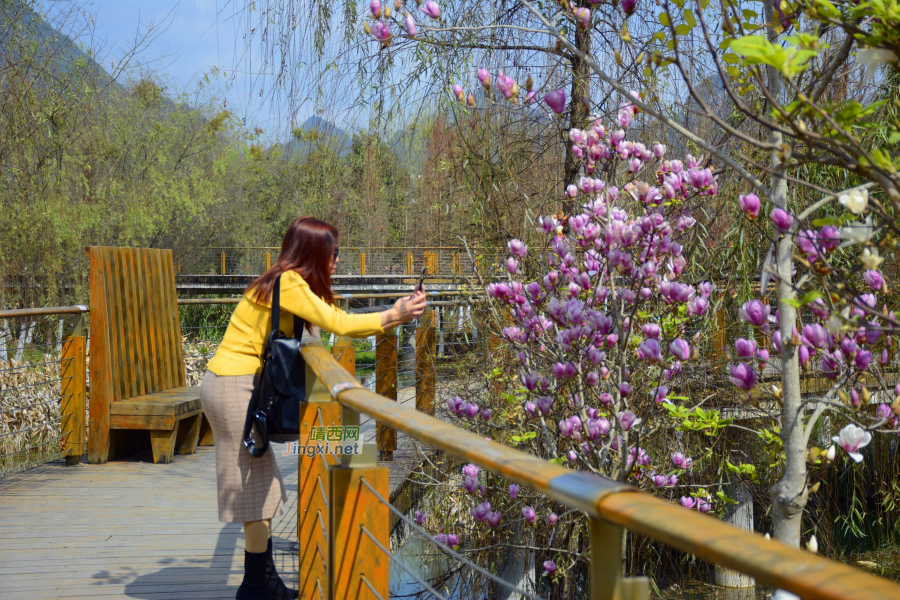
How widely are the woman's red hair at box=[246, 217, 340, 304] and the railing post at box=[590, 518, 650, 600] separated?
1903mm

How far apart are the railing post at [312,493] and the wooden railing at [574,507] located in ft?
0.11

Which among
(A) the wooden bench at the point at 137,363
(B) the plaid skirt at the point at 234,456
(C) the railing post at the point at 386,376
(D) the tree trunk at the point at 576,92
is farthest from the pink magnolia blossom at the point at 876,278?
(A) the wooden bench at the point at 137,363

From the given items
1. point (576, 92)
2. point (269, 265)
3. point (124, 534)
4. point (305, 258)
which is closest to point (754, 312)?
point (305, 258)

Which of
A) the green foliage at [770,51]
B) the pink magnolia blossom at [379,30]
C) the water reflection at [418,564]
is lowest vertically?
the water reflection at [418,564]

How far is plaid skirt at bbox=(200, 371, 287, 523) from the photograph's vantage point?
249cm

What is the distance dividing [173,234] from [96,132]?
512 cm

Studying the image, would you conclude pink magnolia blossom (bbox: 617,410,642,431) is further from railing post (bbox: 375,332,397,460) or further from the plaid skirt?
railing post (bbox: 375,332,397,460)

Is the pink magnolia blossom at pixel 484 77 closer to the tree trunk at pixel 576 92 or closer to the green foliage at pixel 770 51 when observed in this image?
the tree trunk at pixel 576 92

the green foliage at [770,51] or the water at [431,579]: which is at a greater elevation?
the green foliage at [770,51]

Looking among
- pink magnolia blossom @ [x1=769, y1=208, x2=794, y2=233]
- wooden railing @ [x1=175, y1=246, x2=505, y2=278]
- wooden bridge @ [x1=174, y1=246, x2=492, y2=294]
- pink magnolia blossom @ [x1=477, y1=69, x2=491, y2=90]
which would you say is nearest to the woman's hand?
pink magnolia blossom @ [x1=477, y1=69, x2=491, y2=90]

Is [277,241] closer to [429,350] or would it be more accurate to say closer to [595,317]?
[429,350]

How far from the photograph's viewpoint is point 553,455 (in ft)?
10.0

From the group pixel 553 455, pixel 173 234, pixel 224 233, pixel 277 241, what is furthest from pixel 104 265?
pixel 277 241

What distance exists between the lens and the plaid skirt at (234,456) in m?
2.49
